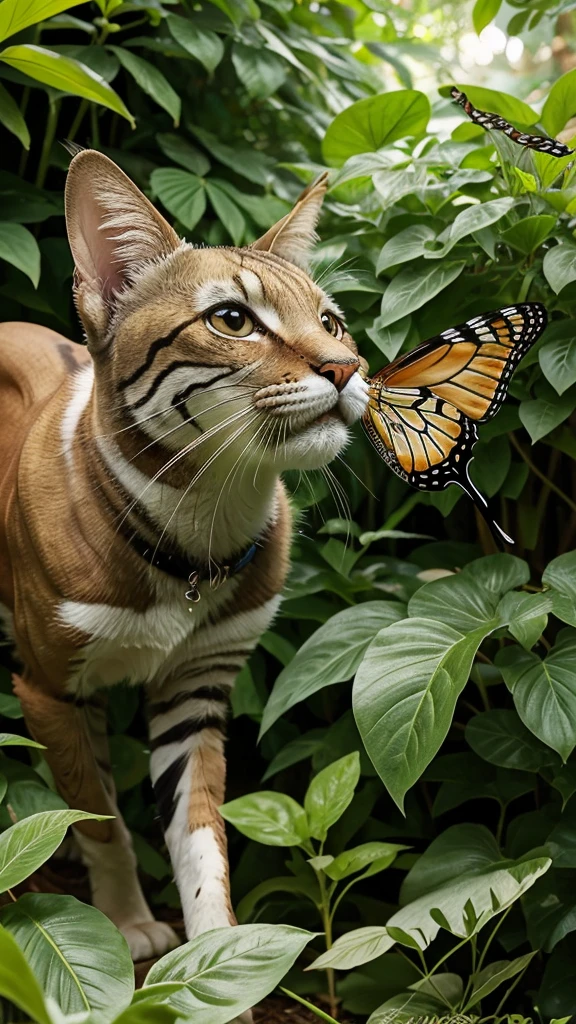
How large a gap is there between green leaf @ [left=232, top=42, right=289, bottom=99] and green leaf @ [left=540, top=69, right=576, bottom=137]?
76cm

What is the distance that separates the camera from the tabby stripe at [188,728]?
1854mm

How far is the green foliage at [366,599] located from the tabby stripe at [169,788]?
13 centimetres

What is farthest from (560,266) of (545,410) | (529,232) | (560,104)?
(560,104)

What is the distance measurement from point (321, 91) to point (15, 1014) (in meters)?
2.47

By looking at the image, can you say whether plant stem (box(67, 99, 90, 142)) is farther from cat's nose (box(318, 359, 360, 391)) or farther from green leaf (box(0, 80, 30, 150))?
cat's nose (box(318, 359, 360, 391))

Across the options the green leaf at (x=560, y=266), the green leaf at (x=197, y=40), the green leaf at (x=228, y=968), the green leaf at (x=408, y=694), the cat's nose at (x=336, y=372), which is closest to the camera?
the green leaf at (x=228, y=968)

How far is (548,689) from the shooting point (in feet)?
5.47

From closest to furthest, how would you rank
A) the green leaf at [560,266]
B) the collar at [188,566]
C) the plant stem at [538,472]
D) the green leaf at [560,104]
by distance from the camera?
1. the collar at [188,566]
2. the green leaf at [560,266]
3. the green leaf at [560,104]
4. the plant stem at [538,472]

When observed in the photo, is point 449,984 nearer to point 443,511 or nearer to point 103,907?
point 103,907

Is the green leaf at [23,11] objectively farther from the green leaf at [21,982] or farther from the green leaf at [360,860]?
the green leaf at [360,860]

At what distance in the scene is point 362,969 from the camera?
1913 mm

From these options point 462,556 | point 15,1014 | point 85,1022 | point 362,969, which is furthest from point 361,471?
point 85,1022

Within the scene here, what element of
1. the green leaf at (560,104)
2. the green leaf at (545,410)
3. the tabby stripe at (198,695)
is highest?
the green leaf at (560,104)

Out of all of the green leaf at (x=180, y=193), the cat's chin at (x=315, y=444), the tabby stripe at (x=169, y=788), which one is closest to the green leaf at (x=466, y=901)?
the tabby stripe at (x=169, y=788)
